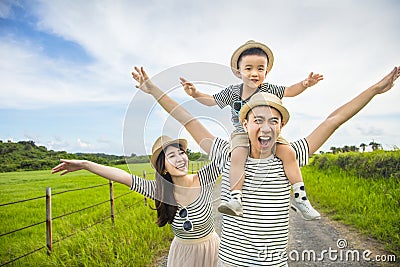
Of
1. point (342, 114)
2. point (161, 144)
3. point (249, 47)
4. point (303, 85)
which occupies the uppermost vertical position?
point (249, 47)

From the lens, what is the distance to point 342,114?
5.46ft

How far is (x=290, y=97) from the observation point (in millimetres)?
2744

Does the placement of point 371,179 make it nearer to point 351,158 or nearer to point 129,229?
point 351,158

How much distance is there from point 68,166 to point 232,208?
0.95m

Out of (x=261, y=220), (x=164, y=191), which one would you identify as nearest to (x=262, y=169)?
(x=261, y=220)

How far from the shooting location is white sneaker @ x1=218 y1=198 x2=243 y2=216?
1.58 metres

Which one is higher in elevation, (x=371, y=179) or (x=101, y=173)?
(x=101, y=173)

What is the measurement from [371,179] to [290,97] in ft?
19.4

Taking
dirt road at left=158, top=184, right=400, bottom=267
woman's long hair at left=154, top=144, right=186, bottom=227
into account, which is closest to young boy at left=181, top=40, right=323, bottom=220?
woman's long hair at left=154, top=144, right=186, bottom=227

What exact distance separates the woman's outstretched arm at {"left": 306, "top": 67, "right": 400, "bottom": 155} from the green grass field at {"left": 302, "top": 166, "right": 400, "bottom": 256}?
11.8 feet

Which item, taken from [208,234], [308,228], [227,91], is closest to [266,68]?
[227,91]

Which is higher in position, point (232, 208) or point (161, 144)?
point (161, 144)

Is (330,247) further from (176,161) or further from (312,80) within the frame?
(176,161)

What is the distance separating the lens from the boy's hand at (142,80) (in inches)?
66.1
